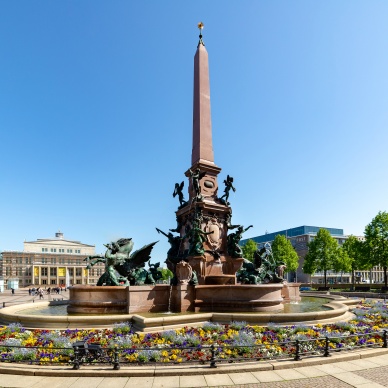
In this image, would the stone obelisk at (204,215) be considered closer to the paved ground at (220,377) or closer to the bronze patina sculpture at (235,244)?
the bronze patina sculpture at (235,244)

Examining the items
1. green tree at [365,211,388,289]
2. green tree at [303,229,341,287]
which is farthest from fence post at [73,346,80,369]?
green tree at [303,229,341,287]

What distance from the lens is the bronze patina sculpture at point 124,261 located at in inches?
773

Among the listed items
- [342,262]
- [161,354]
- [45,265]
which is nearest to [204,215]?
[161,354]

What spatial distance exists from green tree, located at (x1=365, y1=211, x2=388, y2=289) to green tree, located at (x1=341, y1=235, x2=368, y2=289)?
1466 millimetres

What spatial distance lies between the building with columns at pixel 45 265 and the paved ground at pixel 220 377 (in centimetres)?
14086

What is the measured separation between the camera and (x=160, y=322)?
13.0 meters

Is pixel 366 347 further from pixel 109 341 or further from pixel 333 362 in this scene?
pixel 109 341

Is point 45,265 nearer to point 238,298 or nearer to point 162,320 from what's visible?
point 238,298

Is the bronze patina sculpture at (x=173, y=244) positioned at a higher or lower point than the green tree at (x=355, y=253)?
higher

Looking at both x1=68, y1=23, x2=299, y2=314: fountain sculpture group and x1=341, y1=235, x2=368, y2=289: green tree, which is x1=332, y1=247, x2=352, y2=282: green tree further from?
x1=68, y1=23, x2=299, y2=314: fountain sculpture group

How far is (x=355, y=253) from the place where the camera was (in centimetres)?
5981

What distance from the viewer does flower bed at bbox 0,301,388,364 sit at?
9.48m

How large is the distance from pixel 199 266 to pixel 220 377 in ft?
40.5

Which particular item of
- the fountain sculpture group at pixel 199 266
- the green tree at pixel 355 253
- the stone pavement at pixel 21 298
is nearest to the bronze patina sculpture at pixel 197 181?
the fountain sculpture group at pixel 199 266
